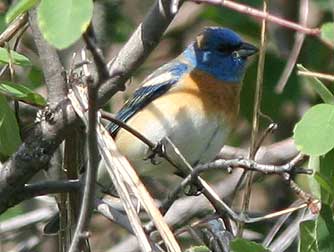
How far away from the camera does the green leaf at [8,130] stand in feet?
8.30

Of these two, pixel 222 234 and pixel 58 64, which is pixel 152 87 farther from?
pixel 222 234

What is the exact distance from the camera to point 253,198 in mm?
5859

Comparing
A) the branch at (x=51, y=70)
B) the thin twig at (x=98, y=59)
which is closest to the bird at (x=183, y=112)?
the branch at (x=51, y=70)

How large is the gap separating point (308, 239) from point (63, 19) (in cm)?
74

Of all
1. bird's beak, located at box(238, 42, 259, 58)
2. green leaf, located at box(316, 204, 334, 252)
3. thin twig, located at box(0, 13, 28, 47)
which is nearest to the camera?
green leaf, located at box(316, 204, 334, 252)

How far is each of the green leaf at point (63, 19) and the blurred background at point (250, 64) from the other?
188 centimetres

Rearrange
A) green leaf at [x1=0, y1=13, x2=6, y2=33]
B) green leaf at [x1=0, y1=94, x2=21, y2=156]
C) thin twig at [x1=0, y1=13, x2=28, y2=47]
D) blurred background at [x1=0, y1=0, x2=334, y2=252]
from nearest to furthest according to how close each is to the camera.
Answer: green leaf at [x1=0, y1=94, x2=21, y2=156]
thin twig at [x1=0, y1=13, x2=28, y2=47]
green leaf at [x1=0, y1=13, x2=6, y2=33]
blurred background at [x1=0, y1=0, x2=334, y2=252]

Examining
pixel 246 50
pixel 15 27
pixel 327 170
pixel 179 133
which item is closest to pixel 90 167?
pixel 327 170

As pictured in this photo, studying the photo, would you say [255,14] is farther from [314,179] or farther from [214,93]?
[214,93]

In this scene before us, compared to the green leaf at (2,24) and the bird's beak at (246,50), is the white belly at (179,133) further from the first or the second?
the green leaf at (2,24)

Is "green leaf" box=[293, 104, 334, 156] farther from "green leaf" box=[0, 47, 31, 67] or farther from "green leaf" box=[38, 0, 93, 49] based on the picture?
"green leaf" box=[0, 47, 31, 67]

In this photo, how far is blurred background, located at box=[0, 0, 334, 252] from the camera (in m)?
4.09

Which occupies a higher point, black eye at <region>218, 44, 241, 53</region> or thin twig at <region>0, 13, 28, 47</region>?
thin twig at <region>0, 13, 28, 47</region>

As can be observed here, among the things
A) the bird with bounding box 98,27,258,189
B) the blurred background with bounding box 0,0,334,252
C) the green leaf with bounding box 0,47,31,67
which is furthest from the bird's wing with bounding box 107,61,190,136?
the green leaf with bounding box 0,47,31,67
